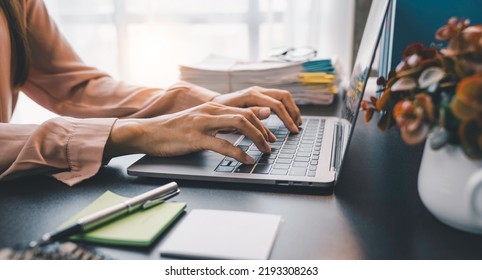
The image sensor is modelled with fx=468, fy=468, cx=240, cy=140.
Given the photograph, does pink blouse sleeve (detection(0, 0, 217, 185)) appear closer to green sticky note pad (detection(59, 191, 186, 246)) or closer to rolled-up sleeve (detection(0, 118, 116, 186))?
rolled-up sleeve (detection(0, 118, 116, 186))

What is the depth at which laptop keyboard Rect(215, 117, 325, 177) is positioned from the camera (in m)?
0.71

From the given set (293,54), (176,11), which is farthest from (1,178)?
(176,11)

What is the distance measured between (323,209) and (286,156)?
188 millimetres

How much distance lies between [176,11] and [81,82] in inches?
53.2

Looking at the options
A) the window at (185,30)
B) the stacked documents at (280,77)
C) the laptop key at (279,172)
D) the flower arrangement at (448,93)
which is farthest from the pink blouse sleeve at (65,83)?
the window at (185,30)

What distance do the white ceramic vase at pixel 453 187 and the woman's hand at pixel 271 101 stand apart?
17.1 inches

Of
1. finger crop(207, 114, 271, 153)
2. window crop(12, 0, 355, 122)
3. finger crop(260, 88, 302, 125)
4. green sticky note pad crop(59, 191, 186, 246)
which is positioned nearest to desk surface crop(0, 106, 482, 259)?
green sticky note pad crop(59, 191, 186, 246)

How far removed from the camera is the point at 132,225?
0.55 meters

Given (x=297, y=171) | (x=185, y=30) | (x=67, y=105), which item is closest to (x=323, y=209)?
(x=297, y=171)

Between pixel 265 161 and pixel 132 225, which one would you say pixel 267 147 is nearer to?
pixel 265 161

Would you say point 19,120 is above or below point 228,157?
below
